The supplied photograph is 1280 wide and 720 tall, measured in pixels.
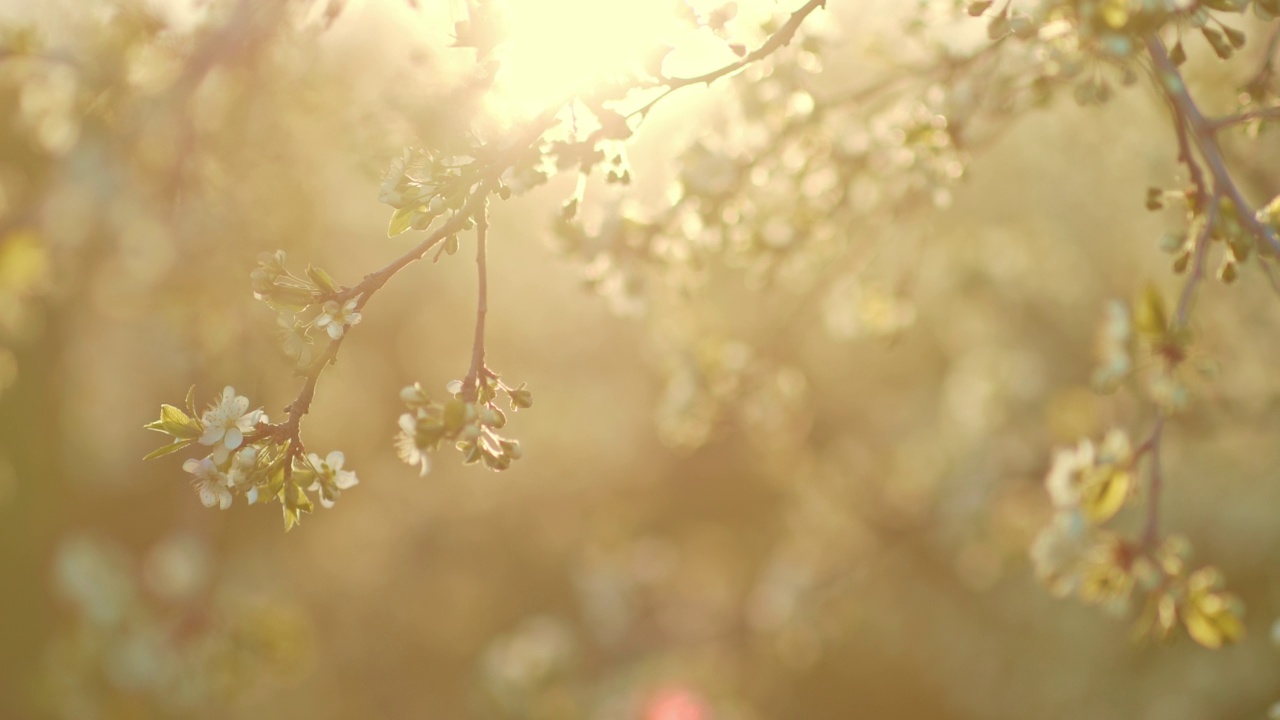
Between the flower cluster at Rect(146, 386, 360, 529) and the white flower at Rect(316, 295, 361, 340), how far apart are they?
0.62ft

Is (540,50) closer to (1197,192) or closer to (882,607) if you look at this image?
(1197,192)

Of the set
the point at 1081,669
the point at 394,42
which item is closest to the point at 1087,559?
the point at 1081,669

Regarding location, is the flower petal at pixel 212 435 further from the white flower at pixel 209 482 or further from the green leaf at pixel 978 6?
the green leaf at pixel 978 6

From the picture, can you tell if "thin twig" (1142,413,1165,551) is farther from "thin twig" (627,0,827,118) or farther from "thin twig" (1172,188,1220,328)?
"thin twig" (627,0,827,118)

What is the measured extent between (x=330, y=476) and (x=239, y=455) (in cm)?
16

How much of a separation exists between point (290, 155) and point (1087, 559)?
423 cm

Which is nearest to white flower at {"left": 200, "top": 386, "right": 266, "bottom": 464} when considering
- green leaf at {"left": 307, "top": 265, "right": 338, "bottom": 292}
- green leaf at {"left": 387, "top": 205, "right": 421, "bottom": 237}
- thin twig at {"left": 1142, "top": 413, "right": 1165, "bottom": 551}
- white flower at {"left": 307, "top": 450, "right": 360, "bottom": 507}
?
white flower at {"left": 307, "top": 450, "right": 360, "bottom": 507}

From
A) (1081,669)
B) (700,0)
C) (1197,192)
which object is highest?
(700,0)

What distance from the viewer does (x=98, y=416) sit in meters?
13.8

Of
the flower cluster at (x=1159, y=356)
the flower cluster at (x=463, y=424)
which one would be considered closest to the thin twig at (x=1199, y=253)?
the flower cluster at (x=1159, y=356)

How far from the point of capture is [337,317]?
156 cm

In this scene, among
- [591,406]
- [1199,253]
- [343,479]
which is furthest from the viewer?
[591,406]

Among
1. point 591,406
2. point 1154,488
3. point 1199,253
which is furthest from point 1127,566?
point 591,406

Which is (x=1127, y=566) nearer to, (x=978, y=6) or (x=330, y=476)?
(x=978, y=6)
